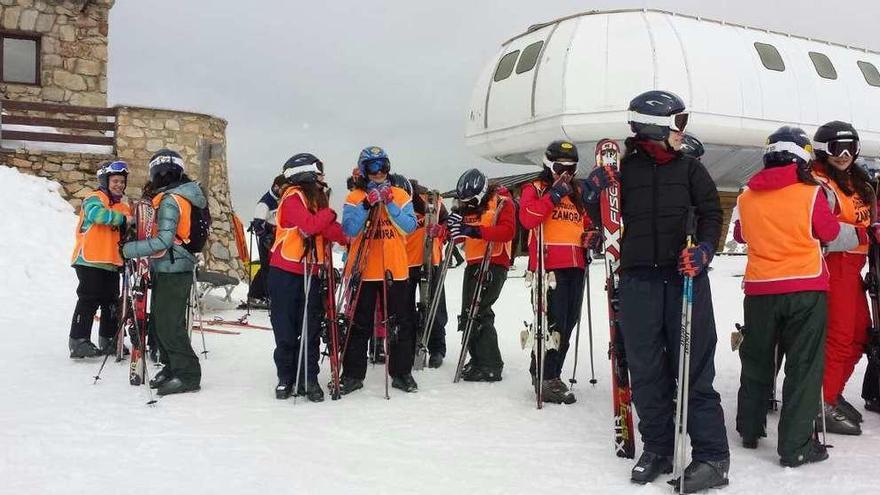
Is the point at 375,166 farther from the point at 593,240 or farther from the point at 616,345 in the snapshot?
the point at 616,345

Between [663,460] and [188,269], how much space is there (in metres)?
3.99

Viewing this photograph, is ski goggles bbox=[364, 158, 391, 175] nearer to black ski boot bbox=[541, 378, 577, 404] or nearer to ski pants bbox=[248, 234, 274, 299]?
black ski boot bbox=[541, 378, 577, 404]

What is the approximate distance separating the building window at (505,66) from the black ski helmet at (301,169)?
1392 centimetres

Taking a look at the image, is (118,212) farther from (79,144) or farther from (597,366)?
(79,144)

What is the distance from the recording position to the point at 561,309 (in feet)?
18.6

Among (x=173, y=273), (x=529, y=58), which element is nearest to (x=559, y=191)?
(x=173, y=273)

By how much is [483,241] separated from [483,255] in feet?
0.49

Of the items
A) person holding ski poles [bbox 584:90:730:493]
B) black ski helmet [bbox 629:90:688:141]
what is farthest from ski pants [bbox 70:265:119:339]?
black ski helmet [bbox 629:90:688:141]

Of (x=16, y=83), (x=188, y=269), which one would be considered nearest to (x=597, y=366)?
(x=188, y=269)

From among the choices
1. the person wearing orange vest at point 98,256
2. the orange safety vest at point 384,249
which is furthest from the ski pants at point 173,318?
the person wearing orange vest at point 98,256

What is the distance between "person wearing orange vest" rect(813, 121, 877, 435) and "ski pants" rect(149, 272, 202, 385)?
4.79m

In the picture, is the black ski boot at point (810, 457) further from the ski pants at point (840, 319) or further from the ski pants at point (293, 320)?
the ski pants at point (293, 320)

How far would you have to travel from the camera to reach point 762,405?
175 inches

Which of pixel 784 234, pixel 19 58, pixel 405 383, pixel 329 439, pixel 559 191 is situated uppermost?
pixel 19 58
